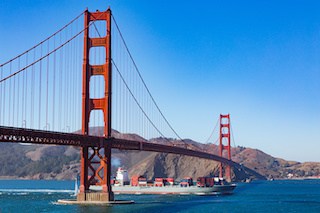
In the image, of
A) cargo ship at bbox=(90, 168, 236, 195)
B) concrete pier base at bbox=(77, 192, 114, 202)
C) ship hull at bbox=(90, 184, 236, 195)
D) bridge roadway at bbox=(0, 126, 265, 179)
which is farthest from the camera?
cargo ship at bbox=(90, 168, 236, 195)

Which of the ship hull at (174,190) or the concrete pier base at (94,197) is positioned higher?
the concrete pier base at (94,197)

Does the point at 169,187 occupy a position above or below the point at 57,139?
below

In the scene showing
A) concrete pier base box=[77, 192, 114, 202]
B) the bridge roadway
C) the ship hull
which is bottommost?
the ship hull

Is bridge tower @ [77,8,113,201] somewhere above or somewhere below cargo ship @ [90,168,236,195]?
above


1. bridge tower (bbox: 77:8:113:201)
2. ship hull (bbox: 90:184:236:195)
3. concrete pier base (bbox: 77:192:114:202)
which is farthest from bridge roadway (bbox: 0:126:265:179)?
ship hull (bbox: 90:184:236:195)

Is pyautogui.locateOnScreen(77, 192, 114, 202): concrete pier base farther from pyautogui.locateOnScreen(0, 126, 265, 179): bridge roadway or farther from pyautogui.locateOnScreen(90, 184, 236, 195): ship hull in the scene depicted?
pyautogui.locateOnScreen(90, 184, 236, 195): ship hull

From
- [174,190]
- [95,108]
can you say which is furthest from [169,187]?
[95,108]

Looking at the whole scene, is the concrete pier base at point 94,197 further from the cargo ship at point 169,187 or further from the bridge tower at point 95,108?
the cargo ship at point 169,187

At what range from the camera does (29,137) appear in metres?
49.8

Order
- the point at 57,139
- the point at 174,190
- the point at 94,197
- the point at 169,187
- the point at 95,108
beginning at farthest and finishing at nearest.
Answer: the point at 169,187
the point at 174,190
the point at 95,108
the point at 94,197
the point at 57,139

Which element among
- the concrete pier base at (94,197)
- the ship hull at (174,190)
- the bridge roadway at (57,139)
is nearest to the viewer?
the bridge roadway at (57,139)

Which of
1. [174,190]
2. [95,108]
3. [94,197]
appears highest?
[95,108]

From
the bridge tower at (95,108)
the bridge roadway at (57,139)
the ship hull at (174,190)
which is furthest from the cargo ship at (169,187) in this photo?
the bridge tower at (95,108)

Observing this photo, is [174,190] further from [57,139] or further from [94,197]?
[57,139]
